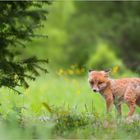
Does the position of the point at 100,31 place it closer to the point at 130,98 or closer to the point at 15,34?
the point at 130,98

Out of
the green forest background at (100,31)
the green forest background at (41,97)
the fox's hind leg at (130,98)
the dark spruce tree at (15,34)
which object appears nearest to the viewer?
the green forest background at (41,97)

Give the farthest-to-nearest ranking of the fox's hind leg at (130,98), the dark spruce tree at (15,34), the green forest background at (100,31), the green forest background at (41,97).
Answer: the green forest background at (100,31) → the fox's hind leg at (130,98) → the dark spruce tree at (15,34) → the green forest background at (41,97)

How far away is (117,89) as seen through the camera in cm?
1213

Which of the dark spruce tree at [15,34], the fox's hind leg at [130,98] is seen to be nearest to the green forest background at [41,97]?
the dark spruce tree at [15,34]

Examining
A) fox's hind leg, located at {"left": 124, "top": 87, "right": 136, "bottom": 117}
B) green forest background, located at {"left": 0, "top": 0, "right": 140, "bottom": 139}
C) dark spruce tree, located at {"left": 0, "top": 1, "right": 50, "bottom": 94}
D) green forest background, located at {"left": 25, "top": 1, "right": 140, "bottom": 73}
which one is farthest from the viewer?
green forest background, located at {"left": 25, "top": 1, "right": 140, "bottom": 73}

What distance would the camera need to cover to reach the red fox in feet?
39.0

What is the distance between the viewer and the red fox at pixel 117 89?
39.0 ft

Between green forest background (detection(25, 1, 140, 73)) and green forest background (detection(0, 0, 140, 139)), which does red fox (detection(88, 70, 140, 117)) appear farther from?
green forest background (detection(25, 1, 140, 73))

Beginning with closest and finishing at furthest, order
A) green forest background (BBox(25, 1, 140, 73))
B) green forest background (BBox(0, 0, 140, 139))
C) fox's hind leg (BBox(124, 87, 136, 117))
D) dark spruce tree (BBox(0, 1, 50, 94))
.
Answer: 1. green forest background (BBox(0, 0, 140, 139))
2. dark spruce tree (BBox(0, 1, 50, 94))
3. fox's hind leg (BBox(124, 87, 136, 117))
4. green forest background (BBox(25, 1, 140, 73))

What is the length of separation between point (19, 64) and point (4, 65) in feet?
1.03

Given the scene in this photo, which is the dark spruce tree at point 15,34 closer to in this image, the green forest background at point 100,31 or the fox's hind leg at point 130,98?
the fox's hind leg at point 130,98

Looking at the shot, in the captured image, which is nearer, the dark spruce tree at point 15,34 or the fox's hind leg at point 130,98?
the dark spruce tree at point 15,34

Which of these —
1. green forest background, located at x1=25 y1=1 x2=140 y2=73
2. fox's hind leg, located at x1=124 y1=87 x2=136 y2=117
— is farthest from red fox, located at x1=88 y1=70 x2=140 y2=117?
green forest background, located at x1=25 y1=1 x2=140 y2=73

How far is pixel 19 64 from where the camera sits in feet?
36.7
